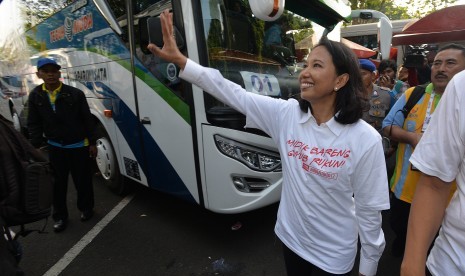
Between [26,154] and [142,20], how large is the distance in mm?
1805

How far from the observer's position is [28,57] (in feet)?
19.3

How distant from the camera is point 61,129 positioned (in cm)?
337

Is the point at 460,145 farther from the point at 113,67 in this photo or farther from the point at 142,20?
the point at 113,67

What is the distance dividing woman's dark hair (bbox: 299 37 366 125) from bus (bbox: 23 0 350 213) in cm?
80

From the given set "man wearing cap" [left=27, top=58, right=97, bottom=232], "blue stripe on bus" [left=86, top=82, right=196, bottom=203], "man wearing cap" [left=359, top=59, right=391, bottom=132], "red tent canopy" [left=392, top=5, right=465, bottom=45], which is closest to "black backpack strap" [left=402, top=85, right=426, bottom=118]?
"man wearing cap" [left=359, top=59, right=391, bottom=132]

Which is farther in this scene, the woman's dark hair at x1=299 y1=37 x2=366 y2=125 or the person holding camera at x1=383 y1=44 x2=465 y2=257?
the person holding camera at x1=383 y1=44 x2=465 y2=257

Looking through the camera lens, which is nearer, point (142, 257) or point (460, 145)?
point (460, 145)

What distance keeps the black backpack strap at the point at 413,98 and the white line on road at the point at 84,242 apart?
10.5ft

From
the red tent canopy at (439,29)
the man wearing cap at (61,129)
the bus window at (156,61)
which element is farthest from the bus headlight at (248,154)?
the red tent canopy at (439,29)

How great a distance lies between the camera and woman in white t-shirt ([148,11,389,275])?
56.3 inches

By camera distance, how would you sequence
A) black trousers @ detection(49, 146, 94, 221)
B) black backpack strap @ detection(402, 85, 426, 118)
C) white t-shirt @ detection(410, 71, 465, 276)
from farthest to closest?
black trousers @ detection(49, 146, 94, 221) → black backpack strap @ detection(402, 85, 426, 118) → white t-shirt @ detection(410, 71, 465, 276)

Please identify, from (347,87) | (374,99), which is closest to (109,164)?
(374,99)

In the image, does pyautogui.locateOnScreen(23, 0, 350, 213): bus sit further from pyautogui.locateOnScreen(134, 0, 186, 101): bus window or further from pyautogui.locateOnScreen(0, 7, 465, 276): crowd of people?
pyautogui.locateOnScreen(0, 7, 465, 276): crowd of people

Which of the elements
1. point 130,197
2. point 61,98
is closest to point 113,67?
point 61,98
